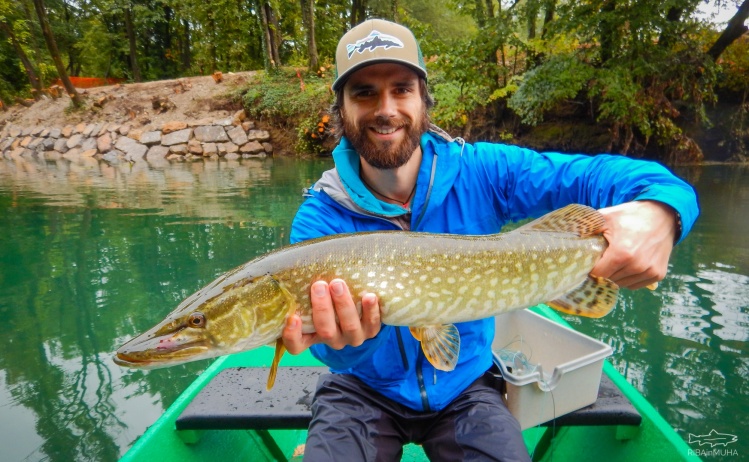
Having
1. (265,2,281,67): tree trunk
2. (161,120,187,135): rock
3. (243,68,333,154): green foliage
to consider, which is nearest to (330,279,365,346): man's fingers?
(243,68,333,154): green foliage

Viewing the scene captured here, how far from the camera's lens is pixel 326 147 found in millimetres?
18453

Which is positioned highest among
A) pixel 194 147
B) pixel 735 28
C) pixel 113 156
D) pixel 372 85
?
pixel 735 28

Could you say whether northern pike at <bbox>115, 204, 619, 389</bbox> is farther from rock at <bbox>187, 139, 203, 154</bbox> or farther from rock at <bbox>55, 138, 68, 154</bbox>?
rock at <bbox>55, 138, 68, 154</bbox>

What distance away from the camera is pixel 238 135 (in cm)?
2005

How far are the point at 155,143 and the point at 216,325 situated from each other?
20990 mm

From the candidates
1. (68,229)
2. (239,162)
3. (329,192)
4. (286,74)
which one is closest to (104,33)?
(286,74)

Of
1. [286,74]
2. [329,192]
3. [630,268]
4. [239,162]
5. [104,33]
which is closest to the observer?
[630,268]

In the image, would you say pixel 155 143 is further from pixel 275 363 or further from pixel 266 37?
pixel 275 363

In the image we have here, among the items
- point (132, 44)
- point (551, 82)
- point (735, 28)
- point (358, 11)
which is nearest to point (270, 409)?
point (551, 82)

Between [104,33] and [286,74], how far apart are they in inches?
723

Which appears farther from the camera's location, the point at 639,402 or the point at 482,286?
the point at 639,402

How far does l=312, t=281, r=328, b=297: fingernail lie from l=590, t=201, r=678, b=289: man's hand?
3.51ft

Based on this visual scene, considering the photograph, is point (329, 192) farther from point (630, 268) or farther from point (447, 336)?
point (630, 268)

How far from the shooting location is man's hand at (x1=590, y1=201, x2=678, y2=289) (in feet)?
5.27
